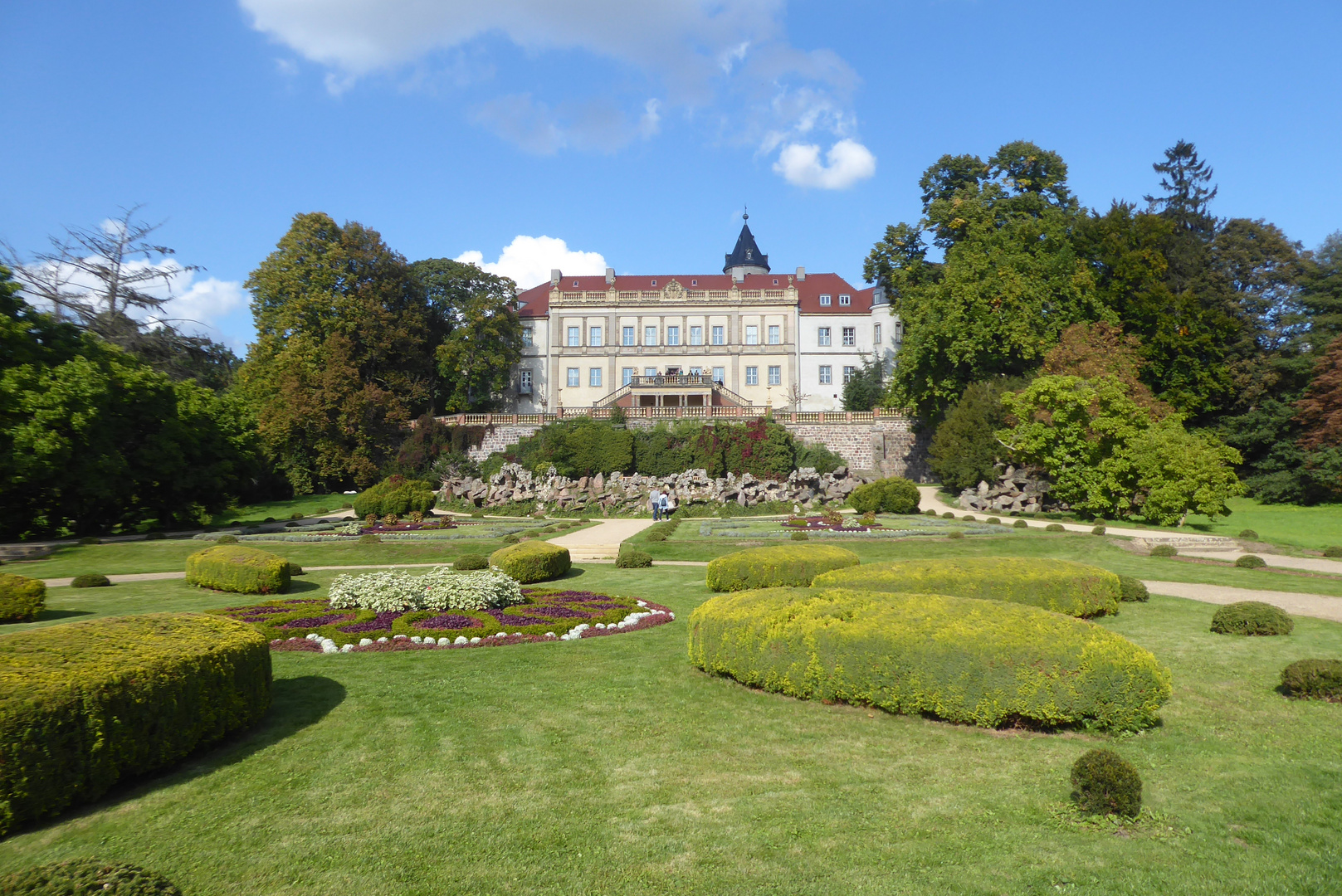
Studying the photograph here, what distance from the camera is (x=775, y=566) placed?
13.8 m

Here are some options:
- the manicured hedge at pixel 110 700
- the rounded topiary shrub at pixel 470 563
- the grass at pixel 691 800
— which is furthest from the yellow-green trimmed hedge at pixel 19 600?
the rounded topiary shrub at pixel 470 563

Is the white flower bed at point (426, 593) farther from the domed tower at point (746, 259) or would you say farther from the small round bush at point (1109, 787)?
the domed tower at point (746, 259)

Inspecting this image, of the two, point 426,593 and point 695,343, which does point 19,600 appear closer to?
point 426,593

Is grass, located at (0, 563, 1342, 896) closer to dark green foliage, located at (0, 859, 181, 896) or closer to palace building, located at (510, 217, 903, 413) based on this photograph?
dark green foliage, located at (0, 859, 181, 896)

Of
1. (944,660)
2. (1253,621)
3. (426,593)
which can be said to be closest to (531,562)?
(426,593)

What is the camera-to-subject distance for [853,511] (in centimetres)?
3550

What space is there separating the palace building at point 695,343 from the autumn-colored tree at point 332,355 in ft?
46.1

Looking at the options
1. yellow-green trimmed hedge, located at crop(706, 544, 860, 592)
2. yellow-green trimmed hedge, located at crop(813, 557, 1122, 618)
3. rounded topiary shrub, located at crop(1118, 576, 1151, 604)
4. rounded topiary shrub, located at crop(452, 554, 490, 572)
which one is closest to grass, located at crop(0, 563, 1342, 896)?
yellow-green trimmed hedge, located at crop(813, 557, 1122, 618)

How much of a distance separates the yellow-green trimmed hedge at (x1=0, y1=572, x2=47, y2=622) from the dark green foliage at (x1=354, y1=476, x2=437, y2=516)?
2176cm

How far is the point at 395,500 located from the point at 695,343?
35.7 meters

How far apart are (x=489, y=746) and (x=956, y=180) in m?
49.6

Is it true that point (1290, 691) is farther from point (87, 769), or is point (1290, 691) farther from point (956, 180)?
point (956, 180)

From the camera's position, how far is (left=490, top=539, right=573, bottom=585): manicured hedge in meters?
16.4

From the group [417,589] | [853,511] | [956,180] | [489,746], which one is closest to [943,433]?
[853,511]
